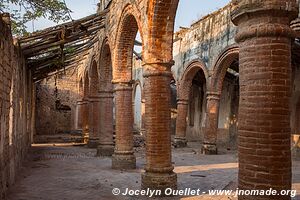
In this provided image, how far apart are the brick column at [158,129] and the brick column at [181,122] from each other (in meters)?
12.5

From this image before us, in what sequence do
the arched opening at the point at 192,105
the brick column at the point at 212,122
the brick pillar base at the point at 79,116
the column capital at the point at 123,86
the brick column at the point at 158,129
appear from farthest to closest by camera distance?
1. the brick pillar base at the point at 79,116
2. the arched opening at the point at 192,105
3. the brick column at the point at 212,122
4. the column capital at the point at 123,86
5. the brick column at the point at 158,129

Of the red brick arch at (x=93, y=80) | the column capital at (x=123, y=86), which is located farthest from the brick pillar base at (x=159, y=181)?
the red brick arch at (x=93, y=80)

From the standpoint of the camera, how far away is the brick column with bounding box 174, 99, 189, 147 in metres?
20.8

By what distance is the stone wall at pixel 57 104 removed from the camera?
93.4 feet

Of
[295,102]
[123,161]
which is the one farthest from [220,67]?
[123,161]

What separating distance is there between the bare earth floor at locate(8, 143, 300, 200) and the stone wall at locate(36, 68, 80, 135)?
14780 mm

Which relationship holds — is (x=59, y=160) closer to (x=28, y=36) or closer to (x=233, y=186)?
(x=28, y=36)

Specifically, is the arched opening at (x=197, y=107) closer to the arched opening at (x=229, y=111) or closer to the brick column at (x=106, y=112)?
the arched opening at (x=229, y=111)

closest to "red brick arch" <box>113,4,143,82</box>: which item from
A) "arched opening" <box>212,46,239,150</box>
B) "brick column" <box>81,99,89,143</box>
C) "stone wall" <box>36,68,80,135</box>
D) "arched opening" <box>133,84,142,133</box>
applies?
"arched opening" <box>212,46,239,150</box>

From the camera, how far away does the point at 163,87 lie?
8.38 m

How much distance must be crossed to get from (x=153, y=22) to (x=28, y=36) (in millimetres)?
4468

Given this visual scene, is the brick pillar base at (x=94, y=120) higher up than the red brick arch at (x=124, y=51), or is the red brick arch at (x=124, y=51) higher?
the red brick arch at (x=124, y=51)

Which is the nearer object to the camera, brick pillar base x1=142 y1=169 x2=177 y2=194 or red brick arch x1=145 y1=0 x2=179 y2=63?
brick pillar base x1=142 y1=169 x2=177 y2=194

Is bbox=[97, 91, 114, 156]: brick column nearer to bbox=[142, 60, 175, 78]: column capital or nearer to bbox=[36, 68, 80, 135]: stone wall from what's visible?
bbox=[142, 60, 175, 78]: column capital
